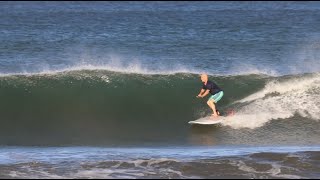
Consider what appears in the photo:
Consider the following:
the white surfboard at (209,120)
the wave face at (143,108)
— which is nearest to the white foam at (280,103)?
the wave face at (143,108)

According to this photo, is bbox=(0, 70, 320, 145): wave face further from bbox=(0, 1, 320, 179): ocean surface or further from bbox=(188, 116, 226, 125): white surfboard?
bbox=(188, 116, 226, 125): white surfboard

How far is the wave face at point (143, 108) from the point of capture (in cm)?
1911

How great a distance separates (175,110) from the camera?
73.3 ft

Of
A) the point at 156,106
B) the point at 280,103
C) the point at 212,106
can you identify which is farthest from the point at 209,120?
the point at 280,103

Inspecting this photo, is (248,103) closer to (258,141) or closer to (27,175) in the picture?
(258,141)

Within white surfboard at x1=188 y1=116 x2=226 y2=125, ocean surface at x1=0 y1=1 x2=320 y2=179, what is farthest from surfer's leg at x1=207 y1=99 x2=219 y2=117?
ocean surface at x1=0 y1=1 x2=320 y2=179

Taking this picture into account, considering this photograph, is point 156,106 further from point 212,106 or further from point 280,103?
point 280,103

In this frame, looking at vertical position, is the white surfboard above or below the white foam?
below

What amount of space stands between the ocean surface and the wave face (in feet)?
0.11

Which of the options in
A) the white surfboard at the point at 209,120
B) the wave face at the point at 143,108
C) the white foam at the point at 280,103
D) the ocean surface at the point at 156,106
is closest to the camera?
the ocean surface at the point at 156,106

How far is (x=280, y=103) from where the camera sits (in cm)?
2219

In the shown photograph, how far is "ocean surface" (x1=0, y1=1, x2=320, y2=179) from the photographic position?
49.5 feet

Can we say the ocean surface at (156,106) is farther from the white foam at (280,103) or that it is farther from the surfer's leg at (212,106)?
the surfer's leg at (212,106)

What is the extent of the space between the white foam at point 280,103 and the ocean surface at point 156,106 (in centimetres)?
3
